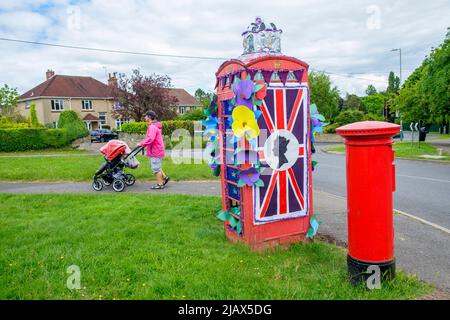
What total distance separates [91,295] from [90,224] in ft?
7.99

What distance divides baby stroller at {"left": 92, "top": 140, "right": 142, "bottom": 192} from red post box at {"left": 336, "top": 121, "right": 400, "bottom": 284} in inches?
257

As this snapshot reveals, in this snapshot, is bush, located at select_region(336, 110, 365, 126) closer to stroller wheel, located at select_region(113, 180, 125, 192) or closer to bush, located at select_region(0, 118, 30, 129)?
bush, located at select_region(0, 118, 30, 129)

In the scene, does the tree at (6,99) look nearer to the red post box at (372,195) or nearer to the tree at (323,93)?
the tree at (323,93)

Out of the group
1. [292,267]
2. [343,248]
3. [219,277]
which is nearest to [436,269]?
[343,248]

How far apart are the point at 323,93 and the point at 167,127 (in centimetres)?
2105

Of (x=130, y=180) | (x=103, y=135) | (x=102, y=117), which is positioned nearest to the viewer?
(x=130, y=180)

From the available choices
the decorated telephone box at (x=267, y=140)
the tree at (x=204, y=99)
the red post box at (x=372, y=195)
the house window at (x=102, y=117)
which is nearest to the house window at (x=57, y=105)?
the house window at (x=102, y=117)

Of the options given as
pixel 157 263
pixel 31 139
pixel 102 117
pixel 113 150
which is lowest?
pixel 157 263

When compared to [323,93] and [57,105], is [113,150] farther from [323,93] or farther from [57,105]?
[57,105]

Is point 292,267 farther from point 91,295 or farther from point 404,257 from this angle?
point 91,295

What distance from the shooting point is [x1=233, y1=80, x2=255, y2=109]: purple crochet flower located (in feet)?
12.9

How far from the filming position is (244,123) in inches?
159

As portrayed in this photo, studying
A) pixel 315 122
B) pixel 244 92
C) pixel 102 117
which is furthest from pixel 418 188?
pixel 102 117

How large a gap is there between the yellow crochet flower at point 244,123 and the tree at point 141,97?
3327cm
